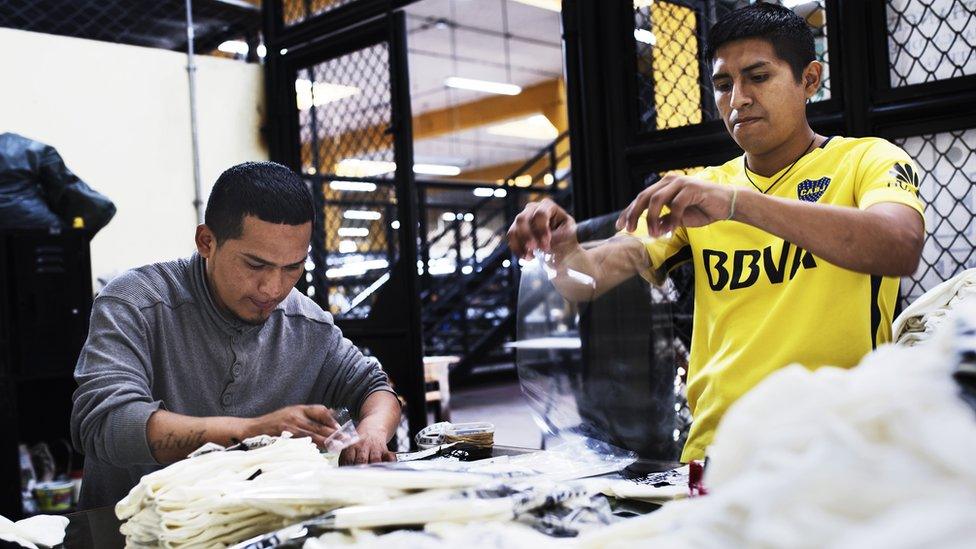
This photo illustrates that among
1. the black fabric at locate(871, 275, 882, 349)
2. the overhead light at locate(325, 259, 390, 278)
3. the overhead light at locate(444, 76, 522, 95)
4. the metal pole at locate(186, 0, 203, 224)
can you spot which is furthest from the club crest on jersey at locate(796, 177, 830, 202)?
the overhead light at locate(444, 76, 522, 95)

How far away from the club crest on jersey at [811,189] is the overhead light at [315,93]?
3.62 m

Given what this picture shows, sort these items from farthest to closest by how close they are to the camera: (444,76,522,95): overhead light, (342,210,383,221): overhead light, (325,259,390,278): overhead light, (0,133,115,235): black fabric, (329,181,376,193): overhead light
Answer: (444,76,522,95): overhead light
(342,210,383,221): overhead light
(329,181,376,193): overhead light
(325,259,390,278): overhead light
(0,133,115,235): black fabric

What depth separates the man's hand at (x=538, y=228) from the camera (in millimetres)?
1713

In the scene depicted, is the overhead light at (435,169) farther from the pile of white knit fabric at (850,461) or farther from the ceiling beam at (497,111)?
the pile of white knit fabric at (850,461)

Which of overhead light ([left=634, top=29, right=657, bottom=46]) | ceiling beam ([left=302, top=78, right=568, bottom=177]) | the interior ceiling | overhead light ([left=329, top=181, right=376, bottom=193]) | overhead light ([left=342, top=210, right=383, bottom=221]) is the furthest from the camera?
ceiling beam ([left=302, top=78, right=568, bottom=177])

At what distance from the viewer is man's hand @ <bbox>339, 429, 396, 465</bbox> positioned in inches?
61.4

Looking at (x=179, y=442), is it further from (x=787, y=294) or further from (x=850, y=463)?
(x=850, y=463)

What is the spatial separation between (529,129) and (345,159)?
11362mm

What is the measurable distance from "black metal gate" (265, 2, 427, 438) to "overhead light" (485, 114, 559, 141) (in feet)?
35.1

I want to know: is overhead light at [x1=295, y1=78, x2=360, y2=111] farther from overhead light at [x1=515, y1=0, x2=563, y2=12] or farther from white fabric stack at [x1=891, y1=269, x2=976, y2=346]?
overhead light at [x1=515, y1=0, x2=563, y2=12]

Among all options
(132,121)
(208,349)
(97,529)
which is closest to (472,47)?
(132,121)

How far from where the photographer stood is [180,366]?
1.95 metres

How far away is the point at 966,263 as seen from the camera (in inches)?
93.4

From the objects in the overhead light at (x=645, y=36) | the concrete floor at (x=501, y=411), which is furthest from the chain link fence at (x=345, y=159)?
the concrete floor at (x=501, y=411)
